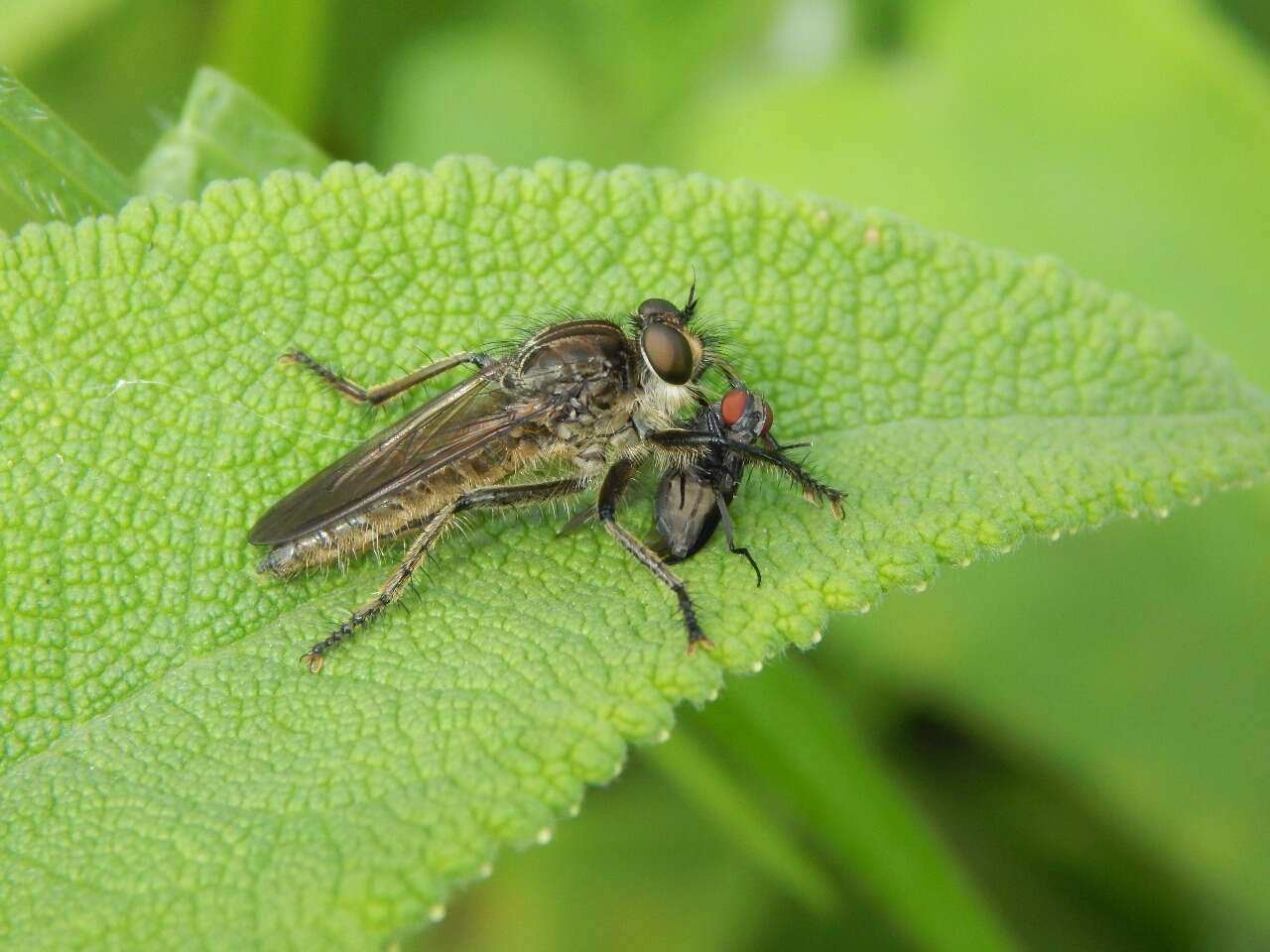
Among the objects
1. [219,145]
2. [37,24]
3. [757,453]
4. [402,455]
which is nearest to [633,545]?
[757,453]

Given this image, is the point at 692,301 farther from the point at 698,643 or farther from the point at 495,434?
the point at 698,643

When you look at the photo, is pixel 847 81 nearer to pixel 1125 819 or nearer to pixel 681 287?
pixel 681 287

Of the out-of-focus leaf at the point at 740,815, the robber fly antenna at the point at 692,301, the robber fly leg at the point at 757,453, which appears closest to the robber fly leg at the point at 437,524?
the robber fly leg at the point at 757,453

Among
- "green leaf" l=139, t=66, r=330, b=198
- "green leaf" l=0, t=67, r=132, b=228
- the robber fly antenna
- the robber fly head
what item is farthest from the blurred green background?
the robber fly antenna

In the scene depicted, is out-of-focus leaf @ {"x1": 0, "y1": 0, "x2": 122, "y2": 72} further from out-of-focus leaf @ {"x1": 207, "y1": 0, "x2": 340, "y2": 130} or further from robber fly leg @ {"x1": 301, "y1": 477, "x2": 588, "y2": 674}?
robber fly leg @ {"x1": 301, "y1": 477, "x2": 588, "y2": 674}

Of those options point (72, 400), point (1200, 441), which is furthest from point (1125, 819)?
point (72, 400)

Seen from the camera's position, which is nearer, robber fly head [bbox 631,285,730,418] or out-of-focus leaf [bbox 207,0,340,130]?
robber fly head [bbox 631,285,730,418]
